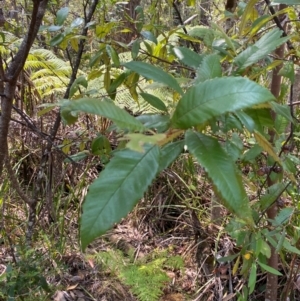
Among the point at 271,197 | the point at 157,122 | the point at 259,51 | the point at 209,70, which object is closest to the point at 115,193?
the point at 157,122

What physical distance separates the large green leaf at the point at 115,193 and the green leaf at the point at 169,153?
53 millimetres

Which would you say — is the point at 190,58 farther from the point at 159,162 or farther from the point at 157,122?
the point at 159,162

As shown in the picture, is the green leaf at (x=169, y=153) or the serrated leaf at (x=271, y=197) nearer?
the green leaf at (x=169, y=153)

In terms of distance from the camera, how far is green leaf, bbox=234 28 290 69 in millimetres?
638

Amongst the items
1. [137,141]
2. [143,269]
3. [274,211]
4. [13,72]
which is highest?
[13,72]

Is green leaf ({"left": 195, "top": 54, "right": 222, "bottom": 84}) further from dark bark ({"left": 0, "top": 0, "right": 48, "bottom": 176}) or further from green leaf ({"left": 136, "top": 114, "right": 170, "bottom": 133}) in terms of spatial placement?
dark bark ({"left": 0, "top": 0, "right": 48, "bottom": 176})

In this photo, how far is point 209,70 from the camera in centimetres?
59

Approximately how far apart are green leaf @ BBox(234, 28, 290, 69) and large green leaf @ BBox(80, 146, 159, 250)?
329 millimetres

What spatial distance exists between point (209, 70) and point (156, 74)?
0.29 ft

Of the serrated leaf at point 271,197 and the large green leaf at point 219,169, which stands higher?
the large green leaf at point 219,169

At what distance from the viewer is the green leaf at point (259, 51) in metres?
0.64

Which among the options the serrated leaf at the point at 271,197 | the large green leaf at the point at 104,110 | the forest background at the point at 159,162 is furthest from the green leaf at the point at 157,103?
the serrated leaf at the point at 271,197

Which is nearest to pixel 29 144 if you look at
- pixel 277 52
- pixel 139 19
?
pixel 139 19

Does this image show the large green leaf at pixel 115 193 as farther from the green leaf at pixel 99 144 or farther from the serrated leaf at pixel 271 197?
the serrated leaf at pixel 271 197
